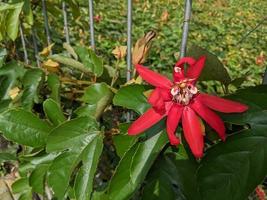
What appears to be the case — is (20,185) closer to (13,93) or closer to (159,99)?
(13,93)

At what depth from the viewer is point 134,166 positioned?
3.95 ft

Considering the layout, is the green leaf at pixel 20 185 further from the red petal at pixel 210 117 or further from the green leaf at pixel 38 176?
the red petal at pixel 210 117

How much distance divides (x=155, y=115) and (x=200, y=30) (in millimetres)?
4689

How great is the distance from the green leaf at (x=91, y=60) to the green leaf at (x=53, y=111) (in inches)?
6.9

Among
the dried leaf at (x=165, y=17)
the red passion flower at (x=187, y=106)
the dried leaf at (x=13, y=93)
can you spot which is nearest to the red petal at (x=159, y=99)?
the red passion flower at (x=187, y=106)

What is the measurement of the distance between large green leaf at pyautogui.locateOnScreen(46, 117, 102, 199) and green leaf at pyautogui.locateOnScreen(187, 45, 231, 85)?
354 millimetres

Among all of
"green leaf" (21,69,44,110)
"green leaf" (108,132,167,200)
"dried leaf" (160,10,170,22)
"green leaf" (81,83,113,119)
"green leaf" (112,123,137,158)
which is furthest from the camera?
"dried leaf" (160,10,170,22)

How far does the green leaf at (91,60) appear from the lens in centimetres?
155

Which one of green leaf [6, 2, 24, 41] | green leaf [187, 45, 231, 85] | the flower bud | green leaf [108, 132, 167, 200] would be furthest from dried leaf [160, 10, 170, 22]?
green leaf [108, 132, 167, 200]

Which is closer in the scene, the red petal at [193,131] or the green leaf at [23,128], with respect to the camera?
the red petal at [193,131]

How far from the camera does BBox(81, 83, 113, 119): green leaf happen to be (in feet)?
4.75

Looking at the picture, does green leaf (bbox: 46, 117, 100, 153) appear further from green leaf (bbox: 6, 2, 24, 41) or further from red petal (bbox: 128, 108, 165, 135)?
green leaf (bbox: 6, 2, 24, 41)

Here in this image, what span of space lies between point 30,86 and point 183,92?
714mm

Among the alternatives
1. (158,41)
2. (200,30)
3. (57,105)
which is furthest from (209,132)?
(200,30)
